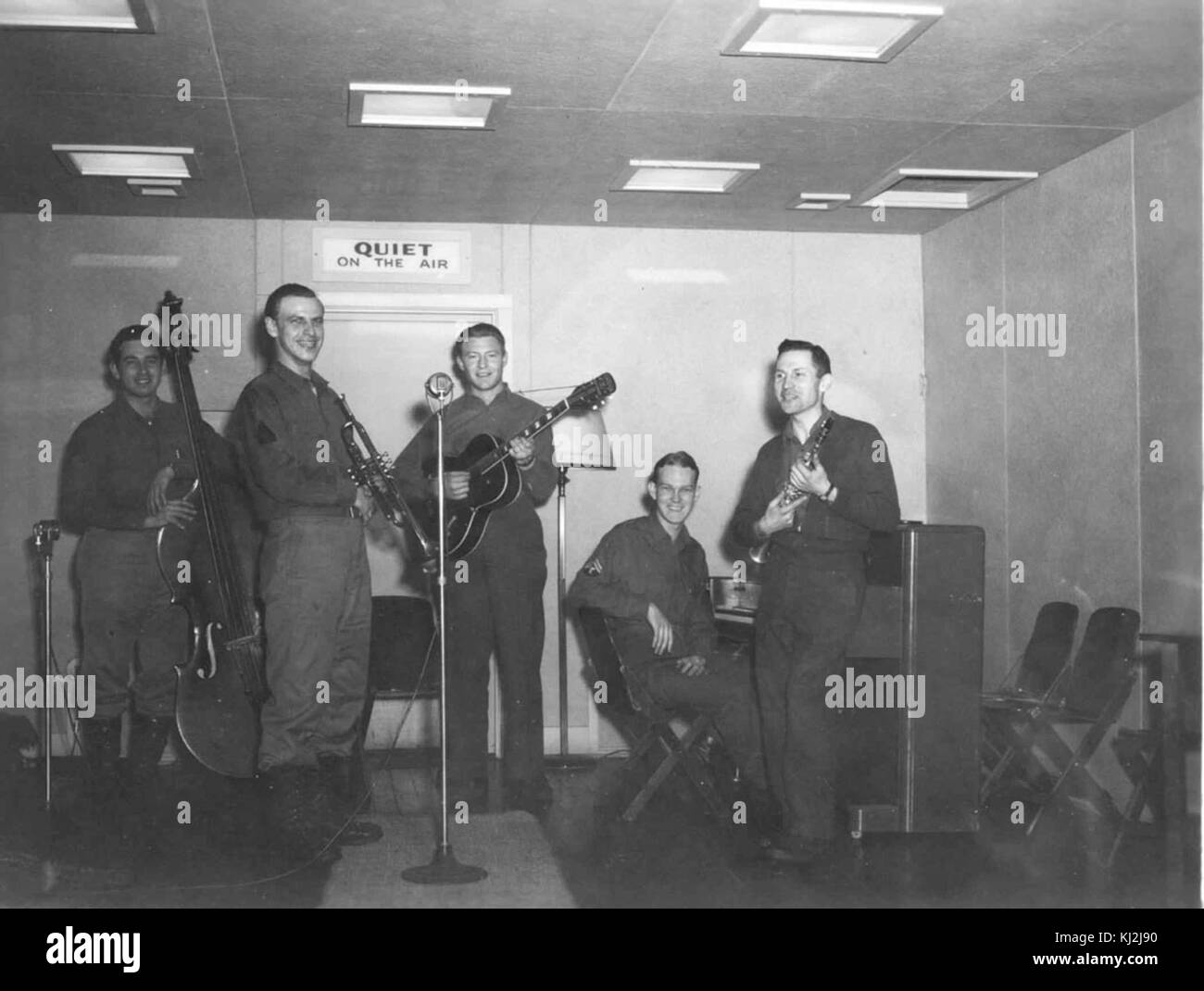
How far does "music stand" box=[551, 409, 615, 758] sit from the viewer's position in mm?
5637

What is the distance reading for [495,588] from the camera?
16.6 feet

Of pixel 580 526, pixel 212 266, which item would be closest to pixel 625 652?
pixel 580 526

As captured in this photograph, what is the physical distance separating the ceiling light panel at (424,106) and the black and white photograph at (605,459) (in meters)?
0.02

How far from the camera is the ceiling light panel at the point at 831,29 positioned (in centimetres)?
361

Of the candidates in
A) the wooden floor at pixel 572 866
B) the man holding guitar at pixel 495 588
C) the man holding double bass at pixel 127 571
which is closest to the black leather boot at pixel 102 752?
the man holding double bass at pixel 127 571

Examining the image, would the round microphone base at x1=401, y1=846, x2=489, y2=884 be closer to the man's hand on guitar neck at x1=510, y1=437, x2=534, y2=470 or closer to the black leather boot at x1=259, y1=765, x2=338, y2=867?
the black leather boot at x1=259, y1=765, x2=338, y2=867

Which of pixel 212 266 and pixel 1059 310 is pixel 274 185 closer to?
pixel 212 266

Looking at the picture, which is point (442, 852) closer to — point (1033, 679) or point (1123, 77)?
point (1033, 679)

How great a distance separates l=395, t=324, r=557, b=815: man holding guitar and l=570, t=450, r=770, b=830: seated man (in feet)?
1.24

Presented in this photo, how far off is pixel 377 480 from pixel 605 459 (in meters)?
1.81

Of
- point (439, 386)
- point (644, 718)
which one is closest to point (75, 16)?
point (439, 386)

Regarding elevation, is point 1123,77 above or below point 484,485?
above

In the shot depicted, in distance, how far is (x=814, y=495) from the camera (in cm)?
403

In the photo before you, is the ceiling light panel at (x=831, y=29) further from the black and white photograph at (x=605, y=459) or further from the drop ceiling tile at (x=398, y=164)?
the drop ceiling tile at (x=398, y=164)
